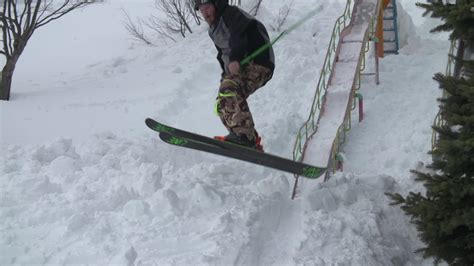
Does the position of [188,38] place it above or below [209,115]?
above

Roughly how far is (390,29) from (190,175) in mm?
7018

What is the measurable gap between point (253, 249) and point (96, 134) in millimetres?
2952

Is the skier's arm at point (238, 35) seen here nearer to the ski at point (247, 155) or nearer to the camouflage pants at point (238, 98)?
the camouflage pants at point (238, 98)

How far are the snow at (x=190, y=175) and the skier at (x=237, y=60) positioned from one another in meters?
0.65

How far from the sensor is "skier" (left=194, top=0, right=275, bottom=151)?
453 centimetres

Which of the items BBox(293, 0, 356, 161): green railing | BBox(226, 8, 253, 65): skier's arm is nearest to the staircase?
BBox(293, 0, 356, 161): green railing

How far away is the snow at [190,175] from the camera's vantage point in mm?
4070

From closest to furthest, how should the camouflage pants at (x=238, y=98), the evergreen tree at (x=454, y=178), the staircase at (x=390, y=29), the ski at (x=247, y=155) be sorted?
1. the evergreen tree at (x=454, y=178)
2. the ski at (x=247, y=155)
3. the camouflage pants at (x=238, y=98)
4. the staircase at (x=390, y=29)

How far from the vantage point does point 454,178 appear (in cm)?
350

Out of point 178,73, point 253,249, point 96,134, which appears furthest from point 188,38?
point 253,249

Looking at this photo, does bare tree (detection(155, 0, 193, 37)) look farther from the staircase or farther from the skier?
the skier

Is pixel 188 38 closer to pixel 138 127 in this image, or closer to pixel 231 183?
pixel 138 127

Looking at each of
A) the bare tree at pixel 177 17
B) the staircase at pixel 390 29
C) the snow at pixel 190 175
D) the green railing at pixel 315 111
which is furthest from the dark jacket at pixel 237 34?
the bare tree at pixel 177 17

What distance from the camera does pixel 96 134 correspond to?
6242 millimetres
